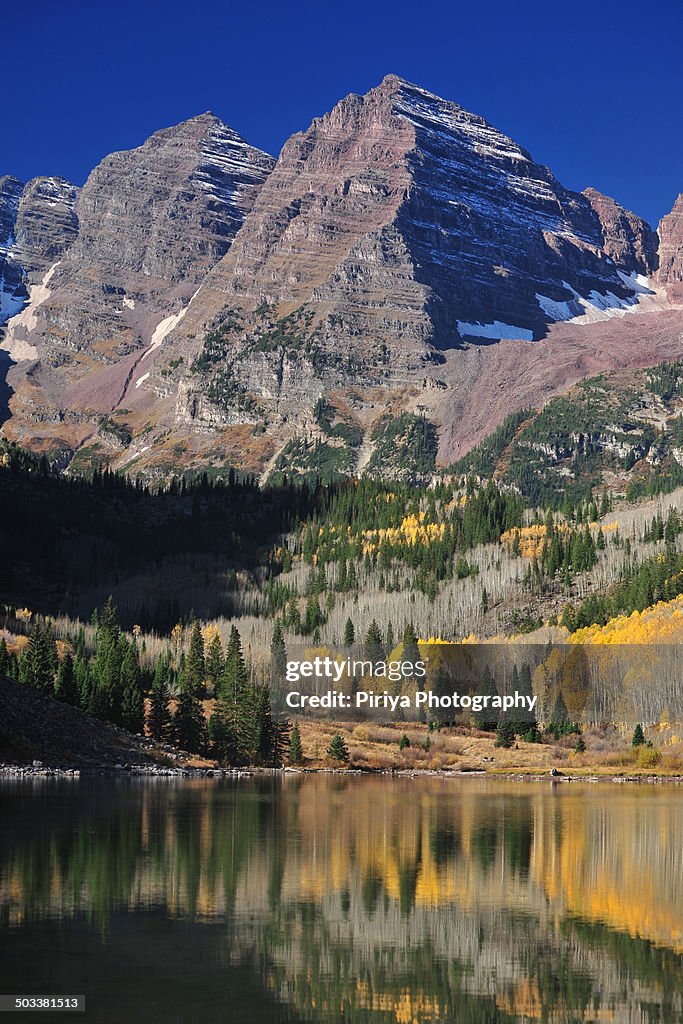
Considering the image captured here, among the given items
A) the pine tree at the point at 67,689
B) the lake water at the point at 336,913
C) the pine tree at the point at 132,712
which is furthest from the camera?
the pine tree at the point at 67,689

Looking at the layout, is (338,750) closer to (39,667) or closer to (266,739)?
(266,739)

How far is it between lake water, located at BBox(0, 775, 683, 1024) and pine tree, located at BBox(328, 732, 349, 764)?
66194 millimetres

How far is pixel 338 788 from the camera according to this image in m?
147

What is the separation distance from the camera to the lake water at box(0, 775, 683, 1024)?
50.5 m

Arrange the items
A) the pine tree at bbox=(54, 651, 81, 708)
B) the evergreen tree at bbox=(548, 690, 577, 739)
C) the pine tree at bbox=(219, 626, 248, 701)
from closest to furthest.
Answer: the pine tree at bbox=(54, 651, 81, 708) → the pine tree at bbox=(219, 626, 248, 701) → the evergreen tree at bbox=(548, 690, 577, 739)

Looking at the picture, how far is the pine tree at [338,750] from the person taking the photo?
182 meters

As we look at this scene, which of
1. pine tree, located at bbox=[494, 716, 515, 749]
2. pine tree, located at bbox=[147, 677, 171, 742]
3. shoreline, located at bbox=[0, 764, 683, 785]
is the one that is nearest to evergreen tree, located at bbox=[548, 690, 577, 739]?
pine tree, located at bbox=[494, 716, 515, 749]

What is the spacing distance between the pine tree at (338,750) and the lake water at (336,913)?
66194 mm

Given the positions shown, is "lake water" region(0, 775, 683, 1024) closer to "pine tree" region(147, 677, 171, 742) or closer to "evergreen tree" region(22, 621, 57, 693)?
"pine tree" region(147, 677, 171, 742)

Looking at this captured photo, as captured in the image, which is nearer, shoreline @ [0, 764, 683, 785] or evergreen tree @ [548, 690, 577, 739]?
shoreline @ [0, 764, 683, 785]

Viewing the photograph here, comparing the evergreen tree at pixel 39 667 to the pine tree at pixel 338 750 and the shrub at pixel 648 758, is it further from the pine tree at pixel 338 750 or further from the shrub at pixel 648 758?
the shrub at pixel 648 758

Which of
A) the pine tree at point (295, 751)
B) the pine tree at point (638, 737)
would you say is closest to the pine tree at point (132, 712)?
the pine tree at point (295, 751)

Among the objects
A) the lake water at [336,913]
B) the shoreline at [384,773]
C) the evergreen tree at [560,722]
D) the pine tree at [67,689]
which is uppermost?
the pine tree at [67,689]

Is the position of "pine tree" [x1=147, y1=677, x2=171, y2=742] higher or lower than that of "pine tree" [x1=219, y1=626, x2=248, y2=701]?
lower
